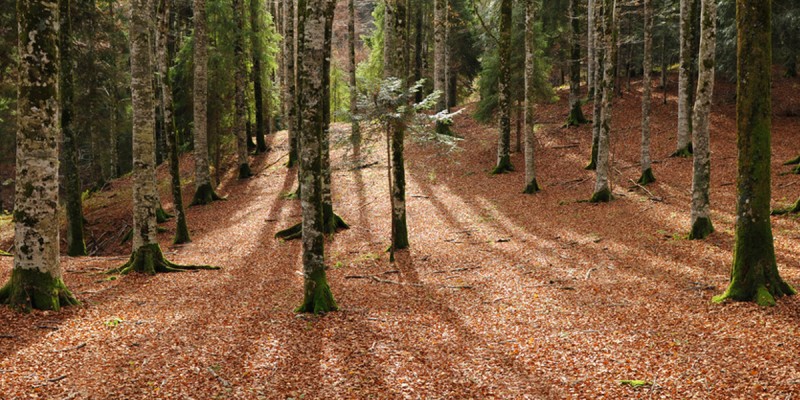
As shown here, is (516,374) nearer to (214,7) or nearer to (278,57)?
(214,7)

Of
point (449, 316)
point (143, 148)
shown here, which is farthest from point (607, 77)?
point (143, 148)

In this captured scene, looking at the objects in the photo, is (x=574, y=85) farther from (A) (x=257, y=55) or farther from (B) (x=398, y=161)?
(B) (x=398, y=161)

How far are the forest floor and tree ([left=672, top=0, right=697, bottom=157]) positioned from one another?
6.24 feet

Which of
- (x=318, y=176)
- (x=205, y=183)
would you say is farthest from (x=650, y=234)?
(x=205, y=183)

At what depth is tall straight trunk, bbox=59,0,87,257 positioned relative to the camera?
12.5 metres

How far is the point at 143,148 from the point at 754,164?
1068 centimetres

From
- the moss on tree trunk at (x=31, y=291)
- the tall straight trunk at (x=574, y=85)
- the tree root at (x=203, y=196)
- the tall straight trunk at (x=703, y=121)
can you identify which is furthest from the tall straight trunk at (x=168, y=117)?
the tall straight trunk at (x=574, y=85)

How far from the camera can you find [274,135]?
30750 millimetres

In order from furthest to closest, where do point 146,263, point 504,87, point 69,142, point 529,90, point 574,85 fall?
point 574,85
point 504,87
point 529,90
point 69,142
point 146,263

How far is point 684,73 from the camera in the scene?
567 inches

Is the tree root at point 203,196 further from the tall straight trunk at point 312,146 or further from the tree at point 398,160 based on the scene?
the tall straight trunk at point 312,146

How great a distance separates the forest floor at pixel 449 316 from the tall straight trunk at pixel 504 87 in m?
3.93

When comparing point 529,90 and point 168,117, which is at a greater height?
point 529,90

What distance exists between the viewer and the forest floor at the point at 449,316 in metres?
5.71
